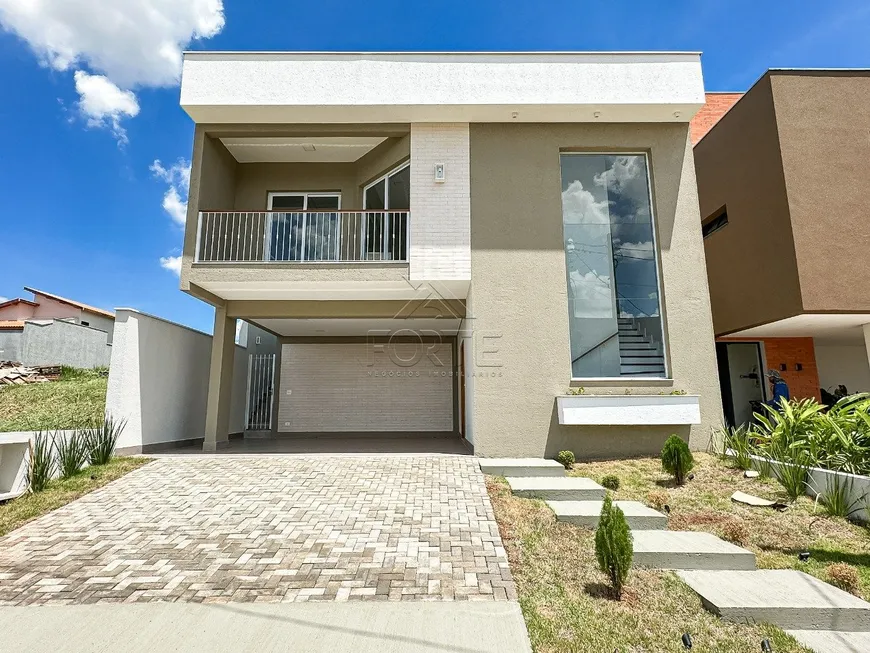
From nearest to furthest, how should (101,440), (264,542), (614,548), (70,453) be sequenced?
(614,548), (264,542), (70,453), (101,440)

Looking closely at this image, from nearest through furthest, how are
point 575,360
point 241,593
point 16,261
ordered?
point 241,593 < point 575,360 < point 16,261

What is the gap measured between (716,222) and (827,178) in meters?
2.99

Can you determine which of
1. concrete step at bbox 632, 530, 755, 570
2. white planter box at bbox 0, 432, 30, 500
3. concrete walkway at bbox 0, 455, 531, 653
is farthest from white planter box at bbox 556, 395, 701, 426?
white planter box at bbox 0, 432, 30, 500

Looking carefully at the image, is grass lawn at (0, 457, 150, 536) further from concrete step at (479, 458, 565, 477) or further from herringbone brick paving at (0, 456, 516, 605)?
concrete step at (479, 458, 565, 477)

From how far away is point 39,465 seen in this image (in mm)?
5914

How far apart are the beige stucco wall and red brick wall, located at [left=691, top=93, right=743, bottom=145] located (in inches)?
284

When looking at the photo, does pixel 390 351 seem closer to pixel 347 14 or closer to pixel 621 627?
pixel 347 14

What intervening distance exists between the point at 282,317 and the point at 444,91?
556cm

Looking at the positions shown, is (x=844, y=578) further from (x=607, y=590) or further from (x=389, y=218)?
(x=389, y=218)

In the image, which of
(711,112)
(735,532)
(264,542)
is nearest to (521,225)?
(735,532)

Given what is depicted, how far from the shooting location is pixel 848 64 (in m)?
8.94

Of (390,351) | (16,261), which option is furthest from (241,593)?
(16,261)

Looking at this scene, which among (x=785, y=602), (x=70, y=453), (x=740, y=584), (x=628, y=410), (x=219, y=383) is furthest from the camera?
(x=219, y=383)

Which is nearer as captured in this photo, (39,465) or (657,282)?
(39,465)
